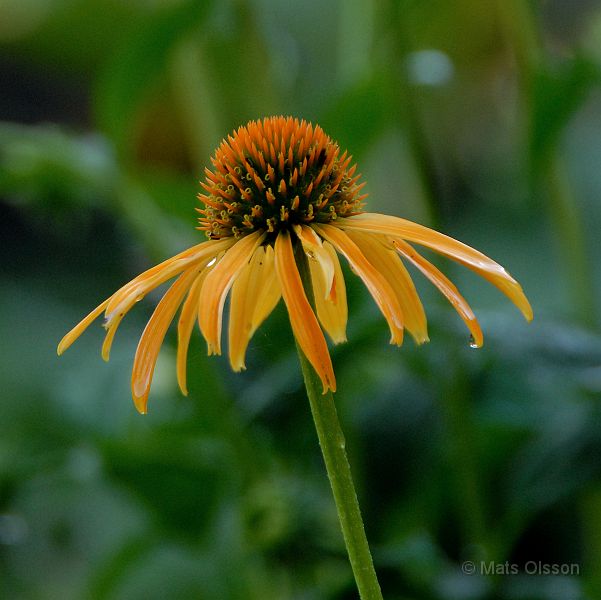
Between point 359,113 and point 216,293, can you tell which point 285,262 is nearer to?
→ point 216,293

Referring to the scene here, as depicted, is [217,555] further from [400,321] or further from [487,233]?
[487,233]

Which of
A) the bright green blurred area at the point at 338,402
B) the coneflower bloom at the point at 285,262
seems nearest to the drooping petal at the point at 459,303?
the coneflower bloom at the point at 285,262

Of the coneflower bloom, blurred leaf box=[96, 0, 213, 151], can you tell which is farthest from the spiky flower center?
blurred leaf box=[96, 0, 213, 151]

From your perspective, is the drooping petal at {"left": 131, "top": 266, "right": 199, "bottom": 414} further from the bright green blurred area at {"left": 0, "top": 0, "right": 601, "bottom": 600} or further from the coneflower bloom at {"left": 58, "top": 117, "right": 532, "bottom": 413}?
the bright green blurred area at {"left": 0, "top": 0, "right": 601, "bottom": 600}

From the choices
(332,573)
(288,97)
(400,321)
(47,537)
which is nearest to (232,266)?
(400,321)

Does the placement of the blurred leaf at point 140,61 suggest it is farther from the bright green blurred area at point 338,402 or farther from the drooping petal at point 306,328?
the drooping petal at point 306,328

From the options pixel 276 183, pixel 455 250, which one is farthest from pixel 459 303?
pixel 276 183
